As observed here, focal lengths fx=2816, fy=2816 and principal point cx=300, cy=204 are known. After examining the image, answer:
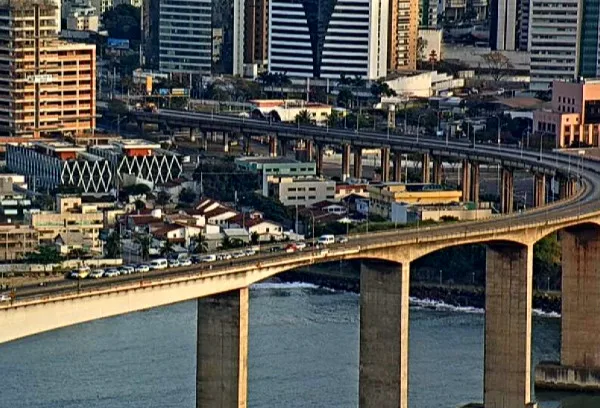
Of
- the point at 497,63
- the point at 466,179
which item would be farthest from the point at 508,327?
the point at 497,63

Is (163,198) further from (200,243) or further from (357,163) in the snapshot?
(200,243)

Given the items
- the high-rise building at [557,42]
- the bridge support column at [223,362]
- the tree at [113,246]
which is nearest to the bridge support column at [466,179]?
the tree at [113,246]

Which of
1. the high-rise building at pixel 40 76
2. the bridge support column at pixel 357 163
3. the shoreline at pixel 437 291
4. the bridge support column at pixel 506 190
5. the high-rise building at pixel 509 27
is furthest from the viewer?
the high-rise building at pixel 509 27

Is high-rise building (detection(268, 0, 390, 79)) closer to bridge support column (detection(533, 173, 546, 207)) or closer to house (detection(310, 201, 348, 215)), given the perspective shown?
house (detection(310, 201, 348, 215))

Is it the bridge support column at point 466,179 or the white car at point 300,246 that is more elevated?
the white car at point 300,246

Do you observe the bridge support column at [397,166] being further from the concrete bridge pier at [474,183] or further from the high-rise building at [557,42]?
the high-rise building at [557,42]

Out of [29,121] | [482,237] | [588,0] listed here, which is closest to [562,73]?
[588,0]

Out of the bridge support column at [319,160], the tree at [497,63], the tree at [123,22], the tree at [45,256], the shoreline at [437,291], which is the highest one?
the tree at [123,22]

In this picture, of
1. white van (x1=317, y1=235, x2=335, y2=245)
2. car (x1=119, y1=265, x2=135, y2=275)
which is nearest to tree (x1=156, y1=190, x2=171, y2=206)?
white van (x1=317, y1=235, x2=335, y2=245)
